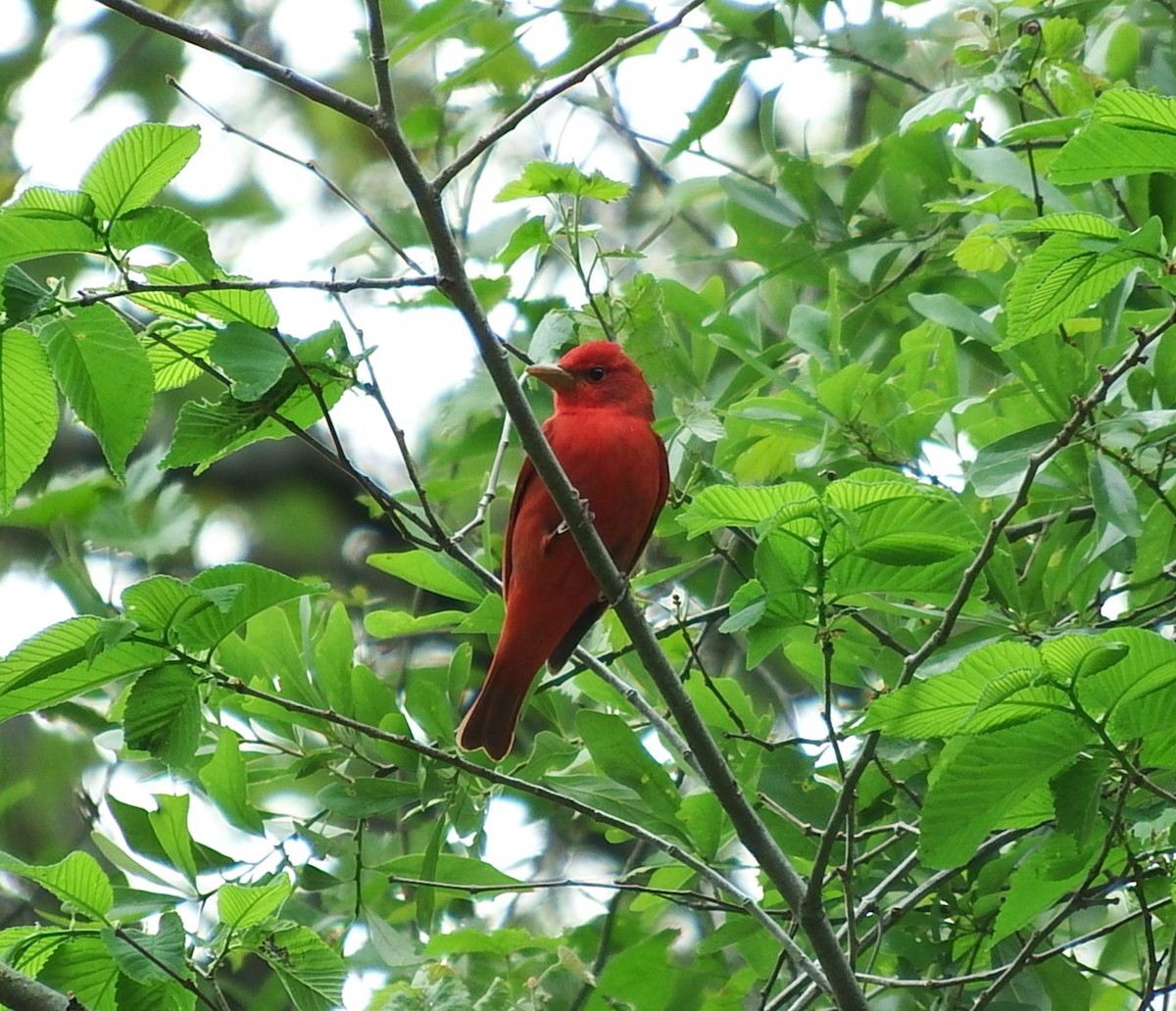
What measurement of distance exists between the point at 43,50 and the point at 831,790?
19.0 ft

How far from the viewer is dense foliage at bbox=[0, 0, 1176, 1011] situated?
2.33m

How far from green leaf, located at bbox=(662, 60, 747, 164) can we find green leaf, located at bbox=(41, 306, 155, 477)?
238 centimetres

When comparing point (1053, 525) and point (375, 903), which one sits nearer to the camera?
point (1053, 525)

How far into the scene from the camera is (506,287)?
14.8ft

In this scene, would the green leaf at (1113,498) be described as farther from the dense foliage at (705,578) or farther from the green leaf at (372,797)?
the green leaf at (372,797)

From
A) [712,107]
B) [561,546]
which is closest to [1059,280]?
[712,107]

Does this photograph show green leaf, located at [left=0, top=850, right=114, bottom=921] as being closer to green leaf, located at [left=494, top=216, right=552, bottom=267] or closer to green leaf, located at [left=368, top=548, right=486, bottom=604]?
green leaf, located at [left=368, top=548, right=486, bottom=604]

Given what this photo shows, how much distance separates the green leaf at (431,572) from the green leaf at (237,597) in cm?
123

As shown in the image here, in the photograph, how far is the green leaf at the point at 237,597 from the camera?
8.07 ft

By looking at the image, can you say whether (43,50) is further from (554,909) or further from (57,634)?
(57,634)

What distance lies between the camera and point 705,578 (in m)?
5.23

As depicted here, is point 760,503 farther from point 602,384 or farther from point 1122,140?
point 602,384

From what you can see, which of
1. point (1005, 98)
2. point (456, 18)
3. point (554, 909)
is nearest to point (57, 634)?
point (456, 18)

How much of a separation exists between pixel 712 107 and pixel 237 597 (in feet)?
8.12
